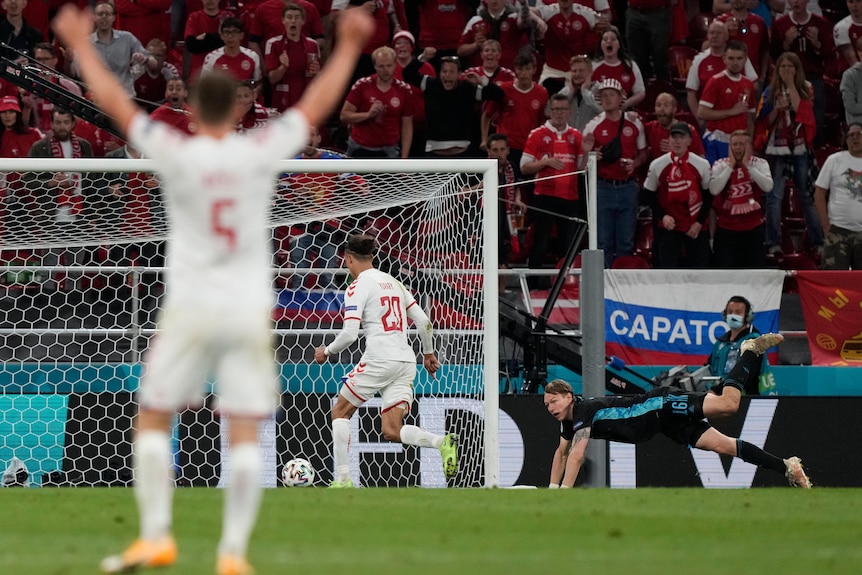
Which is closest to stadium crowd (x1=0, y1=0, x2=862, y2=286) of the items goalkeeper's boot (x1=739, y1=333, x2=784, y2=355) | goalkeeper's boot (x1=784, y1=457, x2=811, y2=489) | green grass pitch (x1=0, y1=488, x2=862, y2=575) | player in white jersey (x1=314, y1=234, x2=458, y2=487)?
player in white jersey (x1=314, y1=234, x2=458, y2=487)

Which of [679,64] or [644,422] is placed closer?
[644,422]

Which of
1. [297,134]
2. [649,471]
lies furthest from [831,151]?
[297,134]

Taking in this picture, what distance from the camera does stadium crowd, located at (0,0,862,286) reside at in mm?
15570

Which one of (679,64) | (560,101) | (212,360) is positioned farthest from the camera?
(679,64)

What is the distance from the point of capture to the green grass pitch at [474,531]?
585 centimetres

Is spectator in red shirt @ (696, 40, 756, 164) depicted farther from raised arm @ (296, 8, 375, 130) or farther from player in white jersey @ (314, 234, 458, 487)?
raised arm @ (296, 8, 375, 130)

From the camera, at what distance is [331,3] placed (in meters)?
18.3

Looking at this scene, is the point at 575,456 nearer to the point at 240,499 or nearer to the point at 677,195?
the point at 677,195

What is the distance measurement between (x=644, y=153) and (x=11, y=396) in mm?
7888

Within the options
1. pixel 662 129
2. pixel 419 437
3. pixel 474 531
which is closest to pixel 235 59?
pixel 662 129

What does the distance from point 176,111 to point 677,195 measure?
19.0 feet

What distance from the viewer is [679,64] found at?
61.5 ft

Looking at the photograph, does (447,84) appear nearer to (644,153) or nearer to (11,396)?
(644,153)

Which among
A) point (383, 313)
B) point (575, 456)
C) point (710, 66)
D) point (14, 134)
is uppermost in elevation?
point (710, 66)
